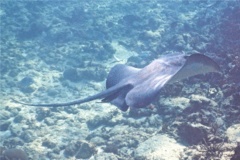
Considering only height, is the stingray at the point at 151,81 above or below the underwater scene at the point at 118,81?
above

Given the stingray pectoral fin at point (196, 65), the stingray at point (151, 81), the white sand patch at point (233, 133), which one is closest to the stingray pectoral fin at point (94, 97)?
the stingray at point (151, 81)

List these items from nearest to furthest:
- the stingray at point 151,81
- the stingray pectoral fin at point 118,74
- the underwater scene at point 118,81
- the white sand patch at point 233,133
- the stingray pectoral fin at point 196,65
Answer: the stingray at point 151,81 → the stingray pectoral fin at point 196,65 → the underwater scene at point 118,81 → the white sand patch at point 233,133 → the stingray pectoral fin at point 118,74

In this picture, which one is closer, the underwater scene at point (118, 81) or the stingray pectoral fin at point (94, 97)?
the stingray pectoral fin at point (94, 97)

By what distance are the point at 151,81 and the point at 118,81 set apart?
1436 mm

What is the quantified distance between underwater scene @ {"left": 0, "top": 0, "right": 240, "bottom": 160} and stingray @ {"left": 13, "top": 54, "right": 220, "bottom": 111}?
0.9 inches

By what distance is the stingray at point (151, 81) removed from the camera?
16.5ft

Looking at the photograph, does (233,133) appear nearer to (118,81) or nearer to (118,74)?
(118,81)

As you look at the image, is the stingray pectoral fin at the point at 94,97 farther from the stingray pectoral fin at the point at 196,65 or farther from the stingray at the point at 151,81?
the stingray pectoral fin at the point at 196,65

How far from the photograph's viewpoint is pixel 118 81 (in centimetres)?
664

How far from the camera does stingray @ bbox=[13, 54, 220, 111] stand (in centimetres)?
503

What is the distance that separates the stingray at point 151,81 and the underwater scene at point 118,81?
0.08 feet

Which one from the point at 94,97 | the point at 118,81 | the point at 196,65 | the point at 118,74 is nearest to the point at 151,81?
the point at 196,65

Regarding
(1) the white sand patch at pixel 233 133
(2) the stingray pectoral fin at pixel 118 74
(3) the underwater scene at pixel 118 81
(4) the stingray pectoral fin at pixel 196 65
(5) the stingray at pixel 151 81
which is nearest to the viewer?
(5) the stingray at pixel 151 81

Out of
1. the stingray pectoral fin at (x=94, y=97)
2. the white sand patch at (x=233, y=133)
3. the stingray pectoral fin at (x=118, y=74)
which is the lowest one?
the white sand patch at (x=233, y=133)
